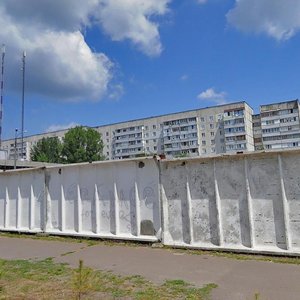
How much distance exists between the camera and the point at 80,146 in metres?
69.0

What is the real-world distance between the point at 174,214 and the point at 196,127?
235ft

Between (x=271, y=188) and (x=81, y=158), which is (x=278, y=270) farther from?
(x=81, y=158)

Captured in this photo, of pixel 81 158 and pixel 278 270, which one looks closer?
pixel 278 270

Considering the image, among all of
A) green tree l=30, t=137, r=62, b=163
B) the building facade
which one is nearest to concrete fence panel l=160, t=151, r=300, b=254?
the building facade

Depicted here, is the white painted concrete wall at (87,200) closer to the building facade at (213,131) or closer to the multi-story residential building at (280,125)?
the building facade at (213,131)

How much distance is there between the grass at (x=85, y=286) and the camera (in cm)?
456

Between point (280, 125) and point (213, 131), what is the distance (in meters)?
13.9

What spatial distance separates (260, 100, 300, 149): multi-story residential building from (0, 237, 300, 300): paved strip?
68402mm

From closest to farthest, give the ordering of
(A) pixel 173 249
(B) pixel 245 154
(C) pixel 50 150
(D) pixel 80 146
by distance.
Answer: (B) pixel 245 154 < (A) pixel 173 249 < (D) pixel 80 146 < (C) pixel 50 150

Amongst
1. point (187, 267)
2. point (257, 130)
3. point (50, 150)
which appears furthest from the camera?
point (257, 130)

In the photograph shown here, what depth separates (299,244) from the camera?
21.2ft

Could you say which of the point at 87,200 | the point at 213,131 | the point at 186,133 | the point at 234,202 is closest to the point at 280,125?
the point at 213,131

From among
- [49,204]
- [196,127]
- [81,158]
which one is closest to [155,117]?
[196,127]

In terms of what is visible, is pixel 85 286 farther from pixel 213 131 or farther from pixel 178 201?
pixel 213 131
